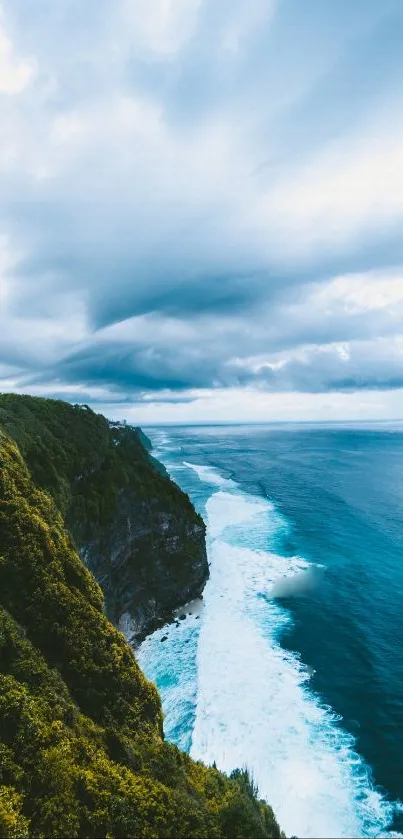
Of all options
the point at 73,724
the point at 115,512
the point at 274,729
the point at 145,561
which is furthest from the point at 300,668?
the point at 73,724

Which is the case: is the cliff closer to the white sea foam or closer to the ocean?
the ocean

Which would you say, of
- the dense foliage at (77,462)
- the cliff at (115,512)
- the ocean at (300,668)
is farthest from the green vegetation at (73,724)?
the cliff at (115,512)

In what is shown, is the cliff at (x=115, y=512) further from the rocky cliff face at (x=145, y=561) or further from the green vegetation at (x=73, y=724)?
the green vegetation at (x=73, y=724)

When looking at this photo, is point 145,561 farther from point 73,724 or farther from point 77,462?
point 73,724

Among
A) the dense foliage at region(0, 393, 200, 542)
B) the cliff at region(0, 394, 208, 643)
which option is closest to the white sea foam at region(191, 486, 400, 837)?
the cliff at region(0, 394, 208, 643)

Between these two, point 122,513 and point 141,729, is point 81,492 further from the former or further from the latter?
point 141,729

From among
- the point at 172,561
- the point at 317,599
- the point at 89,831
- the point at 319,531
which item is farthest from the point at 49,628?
the point at 319,531
